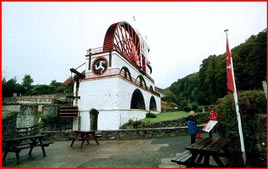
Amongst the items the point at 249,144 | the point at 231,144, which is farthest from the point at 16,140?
the point at 249,144

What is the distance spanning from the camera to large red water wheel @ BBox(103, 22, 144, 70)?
19.2 m

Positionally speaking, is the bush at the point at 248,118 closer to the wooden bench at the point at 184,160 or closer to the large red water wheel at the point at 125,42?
the wooden bench at the point at 184,160

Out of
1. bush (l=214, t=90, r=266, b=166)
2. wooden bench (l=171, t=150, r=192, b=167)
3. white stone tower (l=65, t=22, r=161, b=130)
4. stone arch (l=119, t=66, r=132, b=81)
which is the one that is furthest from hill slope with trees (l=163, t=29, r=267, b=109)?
wooden bench (l=171, t=150, r=192, b=167)

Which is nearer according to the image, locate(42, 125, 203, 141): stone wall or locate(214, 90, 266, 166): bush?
locate(214, 90, 266, 166): bush

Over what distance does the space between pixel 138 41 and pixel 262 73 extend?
1686 cm

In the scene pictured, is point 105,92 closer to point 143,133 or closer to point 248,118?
point 143,133

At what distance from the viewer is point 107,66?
669 inches

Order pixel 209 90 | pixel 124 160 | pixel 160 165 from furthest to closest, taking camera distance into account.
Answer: pixel 209 90 → pixel 124 160 → pixel 160 165

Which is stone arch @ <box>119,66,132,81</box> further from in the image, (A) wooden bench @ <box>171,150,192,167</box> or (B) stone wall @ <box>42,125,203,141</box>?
(A) wooden bench @ <box>171,150,192,167</box>

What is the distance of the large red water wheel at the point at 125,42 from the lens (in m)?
19.2

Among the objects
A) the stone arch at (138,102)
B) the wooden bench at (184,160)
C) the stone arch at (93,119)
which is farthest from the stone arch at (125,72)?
the wooden bench at (184,160)

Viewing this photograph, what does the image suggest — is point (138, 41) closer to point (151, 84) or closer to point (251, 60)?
point (151, 84)

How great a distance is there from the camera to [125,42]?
2417 centimetres

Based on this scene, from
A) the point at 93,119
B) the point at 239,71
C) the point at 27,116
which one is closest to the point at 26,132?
the point at 93,119
